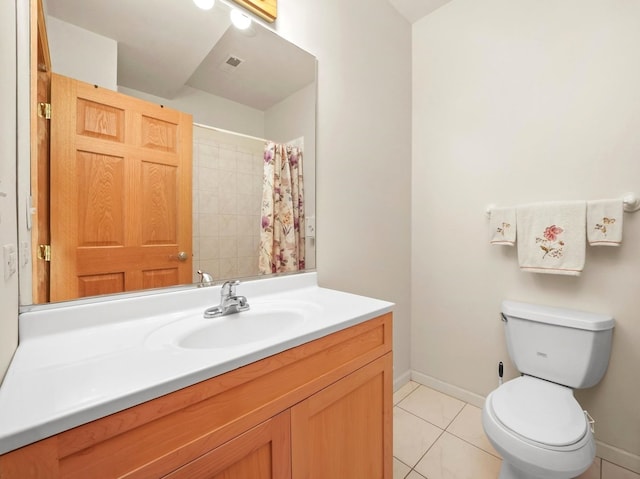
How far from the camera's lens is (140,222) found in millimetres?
953

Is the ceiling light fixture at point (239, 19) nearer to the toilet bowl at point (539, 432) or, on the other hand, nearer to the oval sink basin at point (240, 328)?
the oval sink basin at point (240, 328)

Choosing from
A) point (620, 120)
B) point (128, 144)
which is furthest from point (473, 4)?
point (128, 144)

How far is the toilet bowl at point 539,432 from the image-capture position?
0.91m

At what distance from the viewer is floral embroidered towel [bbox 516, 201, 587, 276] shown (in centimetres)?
132

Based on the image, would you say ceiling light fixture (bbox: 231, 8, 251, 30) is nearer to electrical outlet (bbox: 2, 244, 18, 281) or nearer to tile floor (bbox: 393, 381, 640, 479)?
electrical outlet (bbox: 2, 244, 18, 281)

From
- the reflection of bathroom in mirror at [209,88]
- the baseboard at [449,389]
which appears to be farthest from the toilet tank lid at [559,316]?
the reflection of bathroom in mirror at [209,88]

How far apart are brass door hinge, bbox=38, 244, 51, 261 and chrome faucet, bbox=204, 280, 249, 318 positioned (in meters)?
0.46

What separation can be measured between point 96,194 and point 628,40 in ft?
7.34

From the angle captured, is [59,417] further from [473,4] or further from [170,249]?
[473,4]

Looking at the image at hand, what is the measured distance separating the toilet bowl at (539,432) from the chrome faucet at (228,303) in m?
1.03

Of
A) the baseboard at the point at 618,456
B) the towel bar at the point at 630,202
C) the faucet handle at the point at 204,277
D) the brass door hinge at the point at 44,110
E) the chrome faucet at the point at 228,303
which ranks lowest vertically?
the baseboard at the point at 618,456

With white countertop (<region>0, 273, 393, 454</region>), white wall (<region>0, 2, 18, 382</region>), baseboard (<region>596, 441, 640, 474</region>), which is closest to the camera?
white countertop (<region>0, 273, 393, 454</region>)

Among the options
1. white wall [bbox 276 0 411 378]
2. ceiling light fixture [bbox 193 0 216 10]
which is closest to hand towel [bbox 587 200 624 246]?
white wall [bbox 276 0 411 378]

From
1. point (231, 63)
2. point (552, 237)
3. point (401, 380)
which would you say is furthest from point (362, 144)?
point (401, 380)
